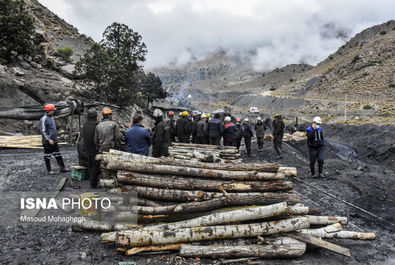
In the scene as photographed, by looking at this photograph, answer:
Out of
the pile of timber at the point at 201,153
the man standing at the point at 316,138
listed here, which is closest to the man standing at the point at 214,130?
the pile of timber at the point at 201,153

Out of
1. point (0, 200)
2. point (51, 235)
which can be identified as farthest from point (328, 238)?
point (0, 200)

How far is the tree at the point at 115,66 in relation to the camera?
994 inches

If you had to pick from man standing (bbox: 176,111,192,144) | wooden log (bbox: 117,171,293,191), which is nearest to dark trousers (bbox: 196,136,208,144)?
man standing (bbox: 176,111,192,144)

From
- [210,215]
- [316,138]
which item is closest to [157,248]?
[210,215]

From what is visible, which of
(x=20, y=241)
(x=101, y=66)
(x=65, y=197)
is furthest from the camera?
(x=101, y=66)

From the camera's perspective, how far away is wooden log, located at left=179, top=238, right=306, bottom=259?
3891 mm

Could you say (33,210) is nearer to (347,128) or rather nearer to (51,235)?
(51,235)

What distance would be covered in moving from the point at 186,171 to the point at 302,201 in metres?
3.97

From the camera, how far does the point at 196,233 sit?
404cm

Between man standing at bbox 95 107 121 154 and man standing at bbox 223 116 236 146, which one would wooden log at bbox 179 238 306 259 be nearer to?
man standing at bbox 95 107 121 154

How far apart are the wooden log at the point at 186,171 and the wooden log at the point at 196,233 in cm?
115

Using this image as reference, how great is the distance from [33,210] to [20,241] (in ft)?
3.91

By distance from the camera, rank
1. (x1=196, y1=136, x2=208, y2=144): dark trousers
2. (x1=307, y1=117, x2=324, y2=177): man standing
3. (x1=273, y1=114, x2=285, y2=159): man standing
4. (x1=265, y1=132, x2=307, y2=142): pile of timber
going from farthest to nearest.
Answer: (x1=265, y1=132, x2=307, y2=142): pile of timber < (x1=273, y1=114, x2=285, y2=159): man standing < (x1=196, y1=136, x2=208, y2=144): dark trousers < (x1=307, y1=117, x2=324, y2=177): man standing

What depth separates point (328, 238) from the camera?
4.71 metres
